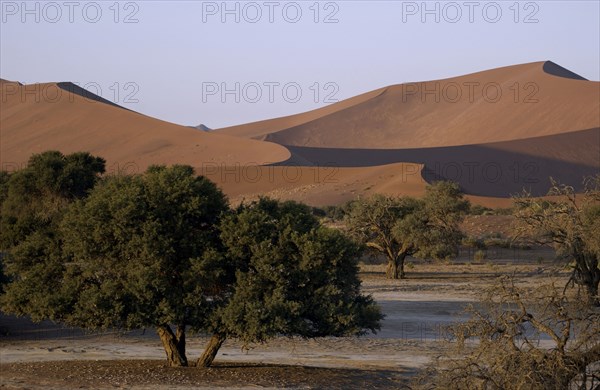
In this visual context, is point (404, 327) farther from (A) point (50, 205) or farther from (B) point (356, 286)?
(A) point (50, 205)

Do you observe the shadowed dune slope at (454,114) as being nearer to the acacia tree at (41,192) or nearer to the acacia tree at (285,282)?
the acacia tree at (41,192)

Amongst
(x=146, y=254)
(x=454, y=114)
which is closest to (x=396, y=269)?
(x=146, y=254)

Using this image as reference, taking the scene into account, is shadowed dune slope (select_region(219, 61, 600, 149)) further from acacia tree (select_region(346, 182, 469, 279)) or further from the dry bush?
the dry bush

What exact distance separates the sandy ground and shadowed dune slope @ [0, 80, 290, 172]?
71.9 meters

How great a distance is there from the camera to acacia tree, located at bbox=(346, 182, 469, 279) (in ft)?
123

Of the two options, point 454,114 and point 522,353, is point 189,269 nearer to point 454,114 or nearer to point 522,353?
point 522,353

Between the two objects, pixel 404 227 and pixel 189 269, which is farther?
pixel 404 227

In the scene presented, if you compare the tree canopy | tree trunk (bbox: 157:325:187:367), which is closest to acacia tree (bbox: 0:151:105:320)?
the tree canopy

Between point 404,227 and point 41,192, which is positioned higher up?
point 41,192

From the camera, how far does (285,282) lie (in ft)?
50.9

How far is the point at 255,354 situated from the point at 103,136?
93.7m

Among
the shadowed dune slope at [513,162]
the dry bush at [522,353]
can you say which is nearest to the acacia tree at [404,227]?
the dry bush at [522,353]

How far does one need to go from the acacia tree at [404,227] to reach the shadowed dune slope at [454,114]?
289 feet

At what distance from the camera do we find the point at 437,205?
39.7 meters
